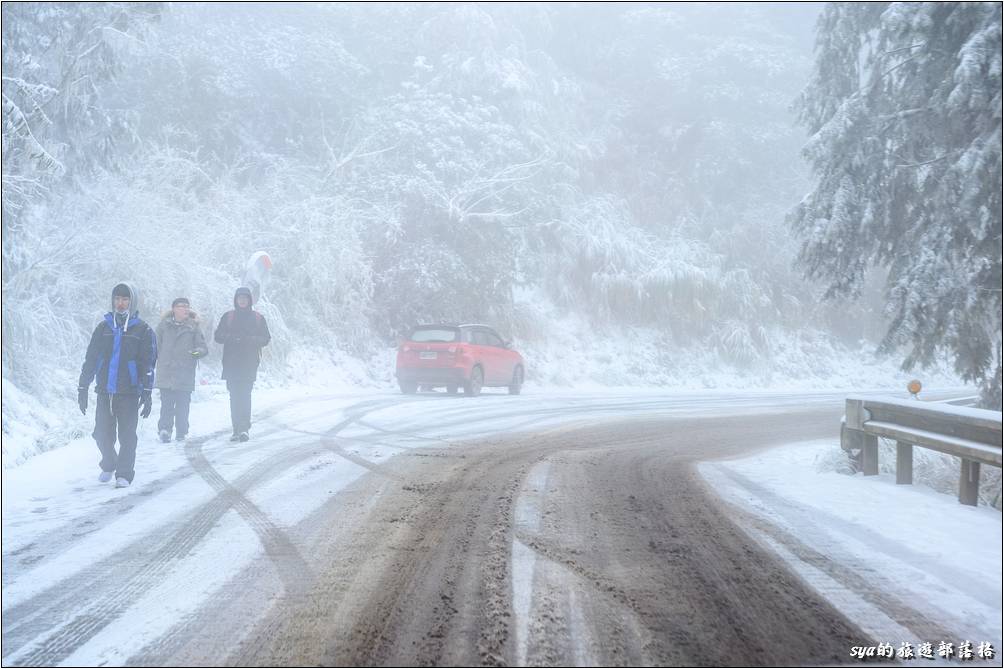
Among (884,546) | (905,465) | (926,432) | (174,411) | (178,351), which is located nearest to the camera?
(884,546)

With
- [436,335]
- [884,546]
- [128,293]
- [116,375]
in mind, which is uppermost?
[128,293]

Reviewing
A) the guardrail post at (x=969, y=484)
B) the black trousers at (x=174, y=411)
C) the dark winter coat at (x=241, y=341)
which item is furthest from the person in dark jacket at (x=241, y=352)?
the guardrail post at (x=969, y=484)

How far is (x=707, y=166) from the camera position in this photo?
34.3 m

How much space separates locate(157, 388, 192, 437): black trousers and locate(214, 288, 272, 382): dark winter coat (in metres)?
0.57

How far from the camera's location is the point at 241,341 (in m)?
9.27

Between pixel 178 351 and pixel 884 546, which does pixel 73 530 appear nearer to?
pixel 178 351

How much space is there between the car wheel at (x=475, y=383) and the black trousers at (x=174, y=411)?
27.7 ft

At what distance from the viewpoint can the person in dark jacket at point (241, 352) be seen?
29.7 feet

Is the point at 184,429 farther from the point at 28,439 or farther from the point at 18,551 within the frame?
the point at 18,551

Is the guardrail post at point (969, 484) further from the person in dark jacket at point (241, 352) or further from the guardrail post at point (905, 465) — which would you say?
the person in dark jacket at point (241, 352)

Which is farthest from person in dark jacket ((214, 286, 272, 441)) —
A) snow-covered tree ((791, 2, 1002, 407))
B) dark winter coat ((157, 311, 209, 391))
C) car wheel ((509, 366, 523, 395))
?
car wheel ((509, 366, 523, 395))

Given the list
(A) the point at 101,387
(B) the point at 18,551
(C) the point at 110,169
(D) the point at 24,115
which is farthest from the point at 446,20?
(B) the point at 18,551

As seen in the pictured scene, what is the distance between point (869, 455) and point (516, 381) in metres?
12.5

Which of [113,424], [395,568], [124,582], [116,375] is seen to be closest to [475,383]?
[113,424]
